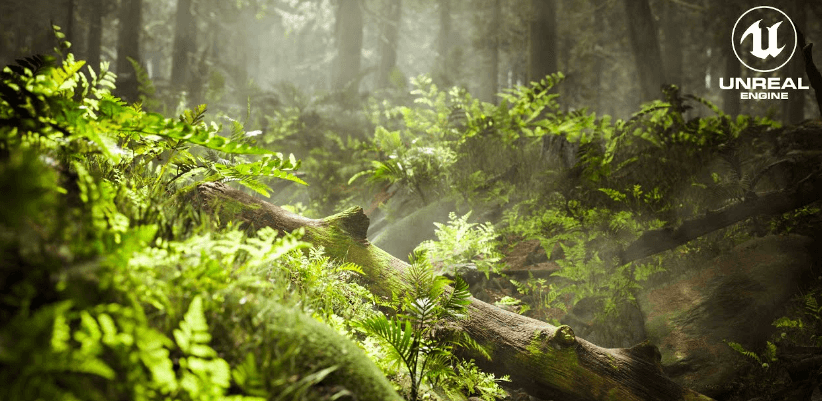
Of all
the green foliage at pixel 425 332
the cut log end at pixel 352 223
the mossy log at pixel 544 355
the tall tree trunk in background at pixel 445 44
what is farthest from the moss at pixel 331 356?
the tall tree trunk in background at pixel 445 44

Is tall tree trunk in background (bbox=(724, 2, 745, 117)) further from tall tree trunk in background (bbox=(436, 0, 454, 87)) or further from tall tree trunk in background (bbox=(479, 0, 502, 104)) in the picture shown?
tall tree trunk in background (bbox=(436, 0, 454, 87))

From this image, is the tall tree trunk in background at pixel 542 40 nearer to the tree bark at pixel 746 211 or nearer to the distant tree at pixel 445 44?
the tree bark at pixel 746 211

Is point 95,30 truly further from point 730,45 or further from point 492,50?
point 730,45

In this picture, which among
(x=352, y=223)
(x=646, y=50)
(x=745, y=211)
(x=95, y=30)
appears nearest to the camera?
(x=352, y=223)

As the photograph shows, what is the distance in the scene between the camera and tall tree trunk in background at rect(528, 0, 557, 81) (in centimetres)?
1162

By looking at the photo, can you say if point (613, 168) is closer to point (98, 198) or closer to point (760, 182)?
point (760, 182)

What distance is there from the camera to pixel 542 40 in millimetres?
11703

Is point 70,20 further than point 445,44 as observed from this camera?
No

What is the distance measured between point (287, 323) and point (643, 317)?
13.8 feet

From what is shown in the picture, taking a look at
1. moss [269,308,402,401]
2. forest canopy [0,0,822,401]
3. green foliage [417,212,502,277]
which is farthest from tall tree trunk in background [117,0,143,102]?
moss [269,308,402,401]

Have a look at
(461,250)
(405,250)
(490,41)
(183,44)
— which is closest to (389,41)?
(490,41)

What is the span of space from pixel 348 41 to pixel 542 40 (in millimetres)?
6819

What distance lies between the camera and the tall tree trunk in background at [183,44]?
15633 millimetres

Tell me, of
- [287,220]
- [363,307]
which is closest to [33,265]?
[363,307]
